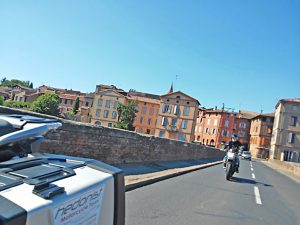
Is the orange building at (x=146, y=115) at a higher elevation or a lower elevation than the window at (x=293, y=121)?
lower

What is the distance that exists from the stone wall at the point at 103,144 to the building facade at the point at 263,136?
74563mm

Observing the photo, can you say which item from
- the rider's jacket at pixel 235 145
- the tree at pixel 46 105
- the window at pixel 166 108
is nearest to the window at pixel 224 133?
the window at pixel 166 108

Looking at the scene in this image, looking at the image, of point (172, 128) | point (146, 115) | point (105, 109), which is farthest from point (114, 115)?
point (172, 128)

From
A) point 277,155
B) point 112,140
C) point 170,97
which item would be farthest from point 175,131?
point 112,140

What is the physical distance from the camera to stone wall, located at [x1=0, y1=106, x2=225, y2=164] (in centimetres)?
735

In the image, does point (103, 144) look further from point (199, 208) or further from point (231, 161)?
point (231, 161)

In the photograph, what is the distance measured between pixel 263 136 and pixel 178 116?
2657 cm

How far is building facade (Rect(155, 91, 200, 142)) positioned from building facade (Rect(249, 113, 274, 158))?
21.3 metres

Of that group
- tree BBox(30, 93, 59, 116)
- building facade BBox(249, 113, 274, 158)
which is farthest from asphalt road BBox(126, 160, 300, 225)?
building facade BBox(249, 113, 274, 158)

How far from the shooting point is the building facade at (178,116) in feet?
251

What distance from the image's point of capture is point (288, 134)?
67.9m

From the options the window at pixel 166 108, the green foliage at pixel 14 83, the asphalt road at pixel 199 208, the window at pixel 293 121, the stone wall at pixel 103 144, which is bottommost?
the asphalt road at pixel 199 208

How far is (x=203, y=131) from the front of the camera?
9981 centimetres

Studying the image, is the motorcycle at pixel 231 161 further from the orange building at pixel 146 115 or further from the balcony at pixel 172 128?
the orange building at pixel 146 115
